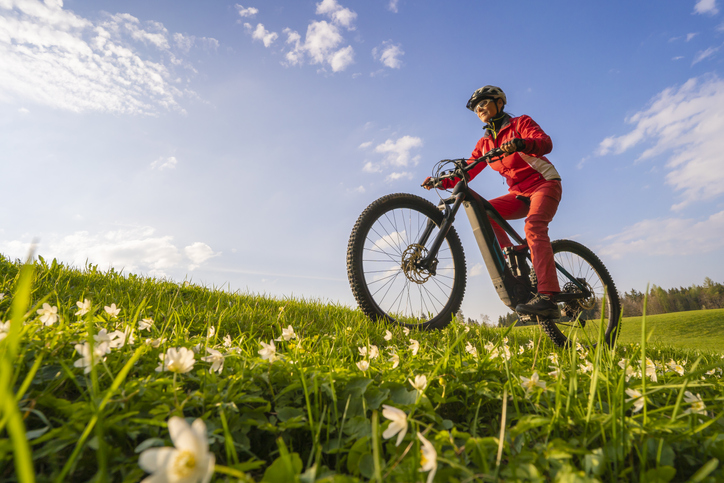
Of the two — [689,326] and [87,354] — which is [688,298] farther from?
[87,354]

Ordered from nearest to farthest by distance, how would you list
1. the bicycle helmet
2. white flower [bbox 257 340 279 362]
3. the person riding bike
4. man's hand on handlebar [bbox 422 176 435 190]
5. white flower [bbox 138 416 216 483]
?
white flower [bbox 138 416 216 483], white flower [bbox 257 340 279 362], the person riding bike, man's hand on handlebar [bbox 422 176 435 190], the bicycle helmet

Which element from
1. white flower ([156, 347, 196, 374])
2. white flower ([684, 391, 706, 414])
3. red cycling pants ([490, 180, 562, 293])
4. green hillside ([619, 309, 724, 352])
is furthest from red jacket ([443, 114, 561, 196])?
green hillside ([619, 309, 724, 352])

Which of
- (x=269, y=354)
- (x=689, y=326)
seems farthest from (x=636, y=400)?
(x=689, y=326)

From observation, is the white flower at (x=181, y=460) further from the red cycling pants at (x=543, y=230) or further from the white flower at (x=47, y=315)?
the red cycling pants at (x=543, y=230)

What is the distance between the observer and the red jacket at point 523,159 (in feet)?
→ 13.5

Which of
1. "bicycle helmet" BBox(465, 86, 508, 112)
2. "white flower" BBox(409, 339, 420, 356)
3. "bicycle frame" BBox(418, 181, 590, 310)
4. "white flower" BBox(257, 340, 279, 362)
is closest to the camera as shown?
"white flower" BBox(257, 340, 279, 362)

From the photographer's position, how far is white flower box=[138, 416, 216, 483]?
593 millimetres

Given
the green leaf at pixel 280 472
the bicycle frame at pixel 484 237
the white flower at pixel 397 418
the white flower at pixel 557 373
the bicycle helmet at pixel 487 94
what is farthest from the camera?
the bicycle helmet at pixel 487 94

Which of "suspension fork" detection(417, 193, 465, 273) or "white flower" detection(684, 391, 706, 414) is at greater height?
"suspension fork" detection(417, 193, 465, 273)

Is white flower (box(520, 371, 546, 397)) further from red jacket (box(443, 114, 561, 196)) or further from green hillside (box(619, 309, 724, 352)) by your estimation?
green hillside (box(619, 309, 724, 352))

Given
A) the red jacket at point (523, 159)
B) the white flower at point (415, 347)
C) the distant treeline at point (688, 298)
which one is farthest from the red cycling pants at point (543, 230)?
the distant treeline at point (688, 298)

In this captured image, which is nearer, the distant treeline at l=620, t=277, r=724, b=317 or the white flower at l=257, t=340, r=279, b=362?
the white flower at l=257, t=340, r=279, b=362

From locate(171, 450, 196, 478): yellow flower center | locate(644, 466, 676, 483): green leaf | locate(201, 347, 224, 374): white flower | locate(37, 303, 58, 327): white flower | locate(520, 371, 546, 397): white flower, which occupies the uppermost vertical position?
locate(37, 303, 58, 327): white flower

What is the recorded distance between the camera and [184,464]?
1.99 ft
